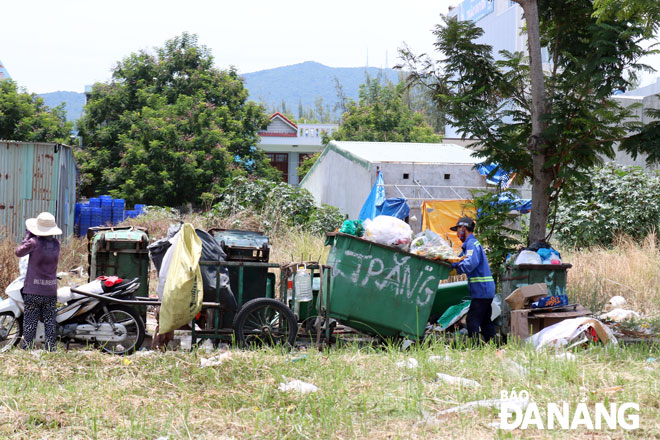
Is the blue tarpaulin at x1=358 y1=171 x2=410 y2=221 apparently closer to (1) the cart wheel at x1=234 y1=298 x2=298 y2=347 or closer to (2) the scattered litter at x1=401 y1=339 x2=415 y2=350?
(2) the scattered litter at x1=401 y1=339 x2=415 y2=350

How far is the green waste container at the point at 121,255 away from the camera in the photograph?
8891 millimetres

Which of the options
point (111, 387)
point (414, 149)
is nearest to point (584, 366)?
point (111, 387)

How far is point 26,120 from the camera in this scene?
88.8 feet

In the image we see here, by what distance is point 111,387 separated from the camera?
566cm

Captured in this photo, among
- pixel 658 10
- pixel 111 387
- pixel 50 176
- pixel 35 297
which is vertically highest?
pixel 658 10

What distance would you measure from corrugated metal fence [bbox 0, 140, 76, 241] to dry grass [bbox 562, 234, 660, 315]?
987cm

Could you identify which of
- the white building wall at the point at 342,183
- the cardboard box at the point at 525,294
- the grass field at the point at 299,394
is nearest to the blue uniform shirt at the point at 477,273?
the cardboard box at the point at 525,294

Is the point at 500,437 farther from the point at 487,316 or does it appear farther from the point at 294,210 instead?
the point at 294,210

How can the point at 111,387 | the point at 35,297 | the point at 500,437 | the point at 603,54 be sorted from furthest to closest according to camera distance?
1. the point at 603,54
2. the point at 35,297
3. the point at 111,387
4. the point at 500,437

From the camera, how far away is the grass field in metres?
4.67

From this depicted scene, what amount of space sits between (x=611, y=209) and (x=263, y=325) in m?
10.9

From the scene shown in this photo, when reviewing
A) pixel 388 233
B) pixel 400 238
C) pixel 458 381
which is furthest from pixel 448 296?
pixel 458 381

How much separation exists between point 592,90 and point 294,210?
408 inches

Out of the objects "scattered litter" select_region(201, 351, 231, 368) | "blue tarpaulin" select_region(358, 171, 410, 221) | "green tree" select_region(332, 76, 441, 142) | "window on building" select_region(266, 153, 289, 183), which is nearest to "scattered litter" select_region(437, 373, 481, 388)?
"scattered litter" select_region(201, 351, 231, 368)
